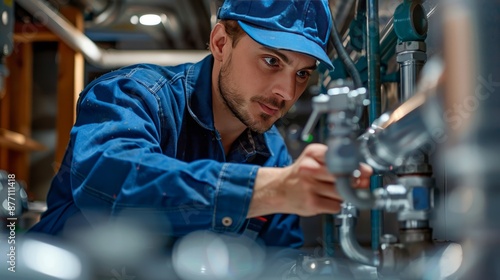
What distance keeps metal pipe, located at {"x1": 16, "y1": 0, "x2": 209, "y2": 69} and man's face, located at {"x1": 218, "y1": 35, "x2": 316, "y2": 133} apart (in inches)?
12.2

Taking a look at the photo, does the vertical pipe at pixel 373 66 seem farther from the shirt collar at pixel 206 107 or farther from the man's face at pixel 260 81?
the shirt collar at pixel 206 107

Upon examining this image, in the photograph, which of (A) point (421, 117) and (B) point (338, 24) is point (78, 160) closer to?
(A) point (421, 117)

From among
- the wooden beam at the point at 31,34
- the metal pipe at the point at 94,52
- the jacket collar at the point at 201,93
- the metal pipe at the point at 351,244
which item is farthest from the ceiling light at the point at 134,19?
the metal pipe at the point at 351,244

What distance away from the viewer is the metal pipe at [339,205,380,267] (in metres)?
0.70

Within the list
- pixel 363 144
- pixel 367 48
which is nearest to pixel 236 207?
pixel 363 144

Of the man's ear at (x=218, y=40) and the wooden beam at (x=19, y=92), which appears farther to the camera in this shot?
the wooden beam at (x=19, y=92)

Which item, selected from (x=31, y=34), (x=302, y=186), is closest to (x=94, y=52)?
(x=31, y=34)

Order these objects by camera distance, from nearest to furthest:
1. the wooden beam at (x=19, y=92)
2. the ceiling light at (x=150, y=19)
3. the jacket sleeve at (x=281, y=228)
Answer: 1. the jacket sleeve at (x=281, y=228)
2. the ceiling light at (x=150, y=19)
3. the wooden beam at (x=19, y=92)

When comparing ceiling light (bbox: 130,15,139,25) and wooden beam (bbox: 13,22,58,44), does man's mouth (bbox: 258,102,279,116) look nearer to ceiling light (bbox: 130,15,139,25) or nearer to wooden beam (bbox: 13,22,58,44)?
ceiling light (bbox: 130,15,139,25)

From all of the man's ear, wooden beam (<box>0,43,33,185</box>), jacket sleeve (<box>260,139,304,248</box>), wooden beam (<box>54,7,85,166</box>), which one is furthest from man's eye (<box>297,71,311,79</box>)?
wooden beam (<box>0,43,33,185</box>)

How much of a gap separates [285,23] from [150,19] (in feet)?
3.59

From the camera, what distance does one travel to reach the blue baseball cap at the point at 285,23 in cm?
75

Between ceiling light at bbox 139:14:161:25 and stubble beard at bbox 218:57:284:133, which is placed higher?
ceiling light at bbox 139:14:161:25

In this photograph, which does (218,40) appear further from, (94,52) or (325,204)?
(94,52)
